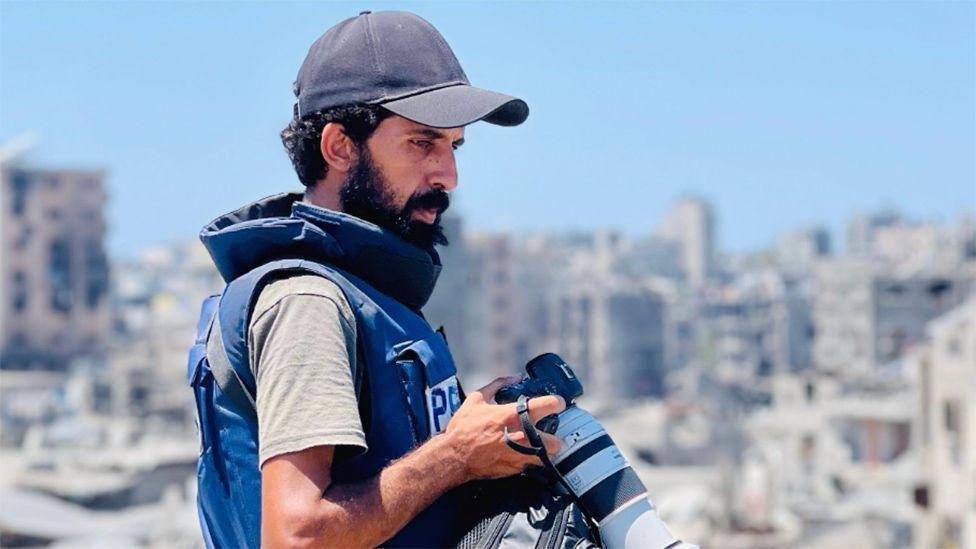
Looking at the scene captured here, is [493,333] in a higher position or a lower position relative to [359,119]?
lower

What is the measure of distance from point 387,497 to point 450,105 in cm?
83

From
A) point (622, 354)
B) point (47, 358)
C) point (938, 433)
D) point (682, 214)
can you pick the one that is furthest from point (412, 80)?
point (682, 214)

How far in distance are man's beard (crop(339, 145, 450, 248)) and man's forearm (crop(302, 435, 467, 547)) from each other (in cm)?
54

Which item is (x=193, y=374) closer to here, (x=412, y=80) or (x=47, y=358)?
(x=412, y=80)

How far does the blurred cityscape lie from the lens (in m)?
30.8

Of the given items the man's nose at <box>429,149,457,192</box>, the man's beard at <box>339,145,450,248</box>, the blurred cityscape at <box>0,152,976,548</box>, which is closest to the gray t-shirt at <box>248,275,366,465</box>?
the man's beard at <box>339,145,450,248</box>

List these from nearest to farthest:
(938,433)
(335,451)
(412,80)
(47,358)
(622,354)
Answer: (335,451) < (412,80) < (938,433) < (47,358) < (622,354)

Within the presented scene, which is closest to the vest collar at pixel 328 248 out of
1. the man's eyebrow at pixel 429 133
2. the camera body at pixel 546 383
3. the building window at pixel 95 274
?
the man's eyebrow at pixel 429 133

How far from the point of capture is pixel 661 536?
3.18 m

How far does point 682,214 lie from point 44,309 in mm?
108564

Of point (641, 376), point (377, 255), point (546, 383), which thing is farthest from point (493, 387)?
point (641, 376)

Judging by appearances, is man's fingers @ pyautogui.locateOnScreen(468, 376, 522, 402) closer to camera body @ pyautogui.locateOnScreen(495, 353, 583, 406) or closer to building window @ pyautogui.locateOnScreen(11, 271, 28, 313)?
camera body @ pyautogui.locateOnScreen(495, 353, 583, 406)

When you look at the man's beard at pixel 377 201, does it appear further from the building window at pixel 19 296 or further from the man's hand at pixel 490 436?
the building window at pixel 19 296

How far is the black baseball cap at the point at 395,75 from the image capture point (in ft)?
10.8
